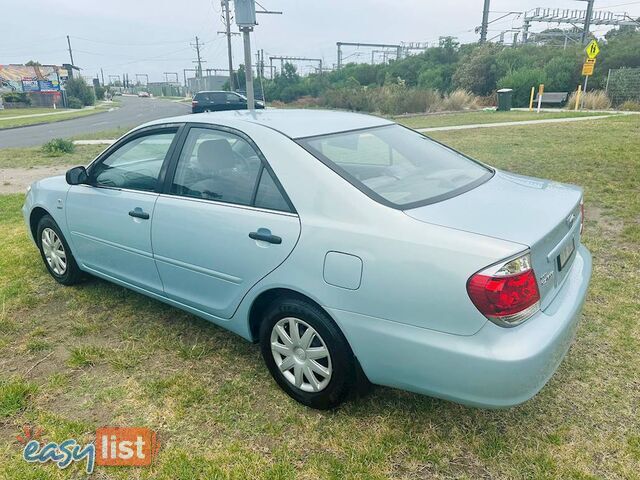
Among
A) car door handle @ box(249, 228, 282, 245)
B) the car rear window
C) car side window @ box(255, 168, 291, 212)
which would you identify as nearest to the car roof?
car side window @ box(255, 168, 291, 212)

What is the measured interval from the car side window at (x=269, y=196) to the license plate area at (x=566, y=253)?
4.58 ft

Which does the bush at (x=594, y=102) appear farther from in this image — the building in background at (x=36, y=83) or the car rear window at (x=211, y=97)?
the building in background at (x=36, y=83)

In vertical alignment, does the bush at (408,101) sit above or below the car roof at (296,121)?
below

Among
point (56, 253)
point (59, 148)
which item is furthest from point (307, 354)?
point (59, 148)

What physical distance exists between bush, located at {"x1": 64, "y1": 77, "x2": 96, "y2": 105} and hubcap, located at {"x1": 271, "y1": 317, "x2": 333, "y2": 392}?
62693 mm

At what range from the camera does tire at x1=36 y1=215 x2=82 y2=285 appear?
13.7ft

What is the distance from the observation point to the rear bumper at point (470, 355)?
203 cm

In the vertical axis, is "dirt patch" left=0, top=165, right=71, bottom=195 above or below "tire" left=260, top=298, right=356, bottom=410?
below

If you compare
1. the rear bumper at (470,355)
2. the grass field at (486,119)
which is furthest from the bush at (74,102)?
the rear bumper at (470,355)

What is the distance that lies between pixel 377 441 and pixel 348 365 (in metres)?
0.41

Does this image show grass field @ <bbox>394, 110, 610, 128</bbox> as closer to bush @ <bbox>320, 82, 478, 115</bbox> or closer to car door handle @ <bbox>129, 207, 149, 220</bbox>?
bush @ <bbox>320, 82, 478, 115</bbox>

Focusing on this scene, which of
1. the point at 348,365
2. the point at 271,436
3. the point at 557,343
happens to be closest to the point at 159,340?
the point at 271,436

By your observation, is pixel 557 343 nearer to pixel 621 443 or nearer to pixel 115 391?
pixel 621 443

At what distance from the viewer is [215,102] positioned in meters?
24.5
